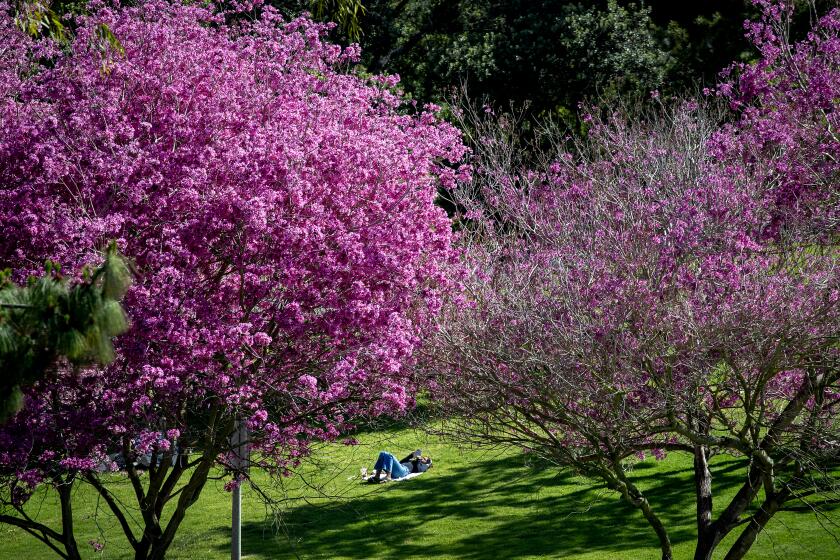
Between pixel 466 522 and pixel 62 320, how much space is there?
11.3 meters

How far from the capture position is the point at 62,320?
3.61m

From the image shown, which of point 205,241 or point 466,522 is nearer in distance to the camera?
point 205,241

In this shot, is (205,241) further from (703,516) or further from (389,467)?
(389,467)

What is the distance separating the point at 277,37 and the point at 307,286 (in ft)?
9.72

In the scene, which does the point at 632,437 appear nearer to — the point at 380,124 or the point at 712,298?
the point at 712,298

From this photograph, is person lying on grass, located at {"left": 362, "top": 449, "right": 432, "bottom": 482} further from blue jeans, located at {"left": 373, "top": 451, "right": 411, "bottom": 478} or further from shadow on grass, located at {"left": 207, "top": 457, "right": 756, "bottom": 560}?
shadow on grass, located at {"left": 207, "top": 457, "right": 756, "bottom": 560}

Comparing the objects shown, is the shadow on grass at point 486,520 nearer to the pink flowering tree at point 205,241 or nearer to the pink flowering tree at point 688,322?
the pink flowering tree at point 688,322

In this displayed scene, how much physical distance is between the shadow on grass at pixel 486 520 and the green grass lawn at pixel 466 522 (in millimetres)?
16

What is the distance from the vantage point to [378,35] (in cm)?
2255

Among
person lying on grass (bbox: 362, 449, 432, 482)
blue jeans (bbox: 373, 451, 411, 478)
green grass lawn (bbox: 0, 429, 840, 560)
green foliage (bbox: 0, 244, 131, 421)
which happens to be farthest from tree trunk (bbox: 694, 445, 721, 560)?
blue jeans (bbox: 373, 451, 411, 478)

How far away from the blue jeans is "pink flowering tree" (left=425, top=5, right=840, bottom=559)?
23.5 ft

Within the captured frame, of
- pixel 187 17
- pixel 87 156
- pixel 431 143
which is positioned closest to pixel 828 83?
pixel 431 143

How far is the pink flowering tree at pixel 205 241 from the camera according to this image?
7.39 metres

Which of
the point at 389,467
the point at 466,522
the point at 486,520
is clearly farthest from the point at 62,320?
the point at 389,467
